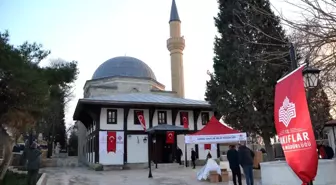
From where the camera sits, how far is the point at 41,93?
1221cm

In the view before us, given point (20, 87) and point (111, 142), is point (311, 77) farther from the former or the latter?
point (111, 142)

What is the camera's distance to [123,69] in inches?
1639

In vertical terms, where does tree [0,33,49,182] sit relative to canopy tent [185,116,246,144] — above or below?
above

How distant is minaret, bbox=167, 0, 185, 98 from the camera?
140 feet

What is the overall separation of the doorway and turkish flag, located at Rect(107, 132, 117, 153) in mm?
3520

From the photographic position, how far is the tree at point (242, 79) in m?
15.7

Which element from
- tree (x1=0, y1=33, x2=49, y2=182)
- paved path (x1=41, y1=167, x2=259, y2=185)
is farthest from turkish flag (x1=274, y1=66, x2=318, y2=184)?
tree (x1=0, y1=33, x2=49, y2=182)

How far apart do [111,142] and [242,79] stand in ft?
41.7

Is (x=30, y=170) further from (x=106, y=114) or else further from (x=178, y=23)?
(x=178, y=23)

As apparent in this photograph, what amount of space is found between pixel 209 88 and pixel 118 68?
24960mm

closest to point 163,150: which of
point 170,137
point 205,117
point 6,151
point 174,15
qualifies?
point 170,137

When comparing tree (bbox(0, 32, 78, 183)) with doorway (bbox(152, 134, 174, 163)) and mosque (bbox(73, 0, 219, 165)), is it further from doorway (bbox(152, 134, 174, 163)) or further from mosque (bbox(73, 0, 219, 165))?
doorway (bbox(152, 134, 174, 163))

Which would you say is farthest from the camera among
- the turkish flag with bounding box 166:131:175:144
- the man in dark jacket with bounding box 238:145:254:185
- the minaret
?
the minaret

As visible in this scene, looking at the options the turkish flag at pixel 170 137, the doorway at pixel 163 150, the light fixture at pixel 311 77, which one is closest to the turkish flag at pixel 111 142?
the doorway at pixel 163 150
